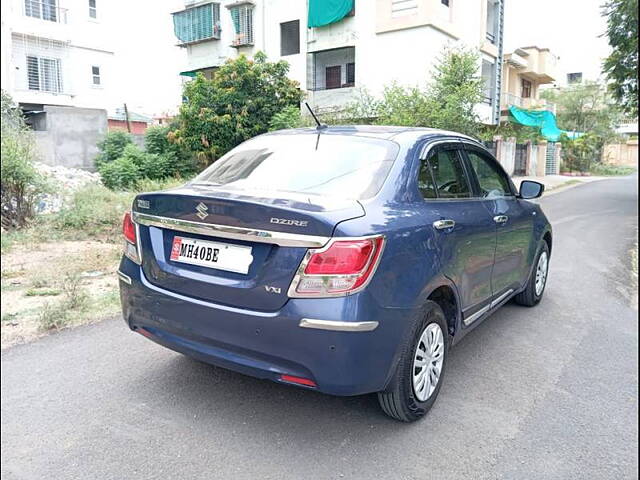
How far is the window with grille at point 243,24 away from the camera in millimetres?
3947

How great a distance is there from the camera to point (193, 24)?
12.7 ft

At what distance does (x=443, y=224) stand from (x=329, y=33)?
1.91 metres

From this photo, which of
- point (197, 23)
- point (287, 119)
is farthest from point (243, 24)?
point (287, 119)

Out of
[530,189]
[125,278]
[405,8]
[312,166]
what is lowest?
[125,278]

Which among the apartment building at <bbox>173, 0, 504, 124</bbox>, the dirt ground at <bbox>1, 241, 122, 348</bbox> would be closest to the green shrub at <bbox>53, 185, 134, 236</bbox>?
the dirt ground at <bbox>1, 241, 122, 348</bbox>

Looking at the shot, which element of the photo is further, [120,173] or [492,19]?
[120,173]

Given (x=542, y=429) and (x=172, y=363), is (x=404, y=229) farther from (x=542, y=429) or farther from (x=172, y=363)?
(x=172, y=363)

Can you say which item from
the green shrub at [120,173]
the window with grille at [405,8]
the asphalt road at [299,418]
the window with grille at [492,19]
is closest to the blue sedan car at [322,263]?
the asphalt road at [299,418]

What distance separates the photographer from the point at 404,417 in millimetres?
2865

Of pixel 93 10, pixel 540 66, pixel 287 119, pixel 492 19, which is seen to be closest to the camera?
pixel 93 10

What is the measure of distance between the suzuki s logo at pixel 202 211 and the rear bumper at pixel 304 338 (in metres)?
0.43

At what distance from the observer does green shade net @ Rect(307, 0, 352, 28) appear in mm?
3918

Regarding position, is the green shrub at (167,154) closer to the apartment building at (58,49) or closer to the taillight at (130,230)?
the apartment building at (58,49)

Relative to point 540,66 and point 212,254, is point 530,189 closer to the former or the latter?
point 212,254
